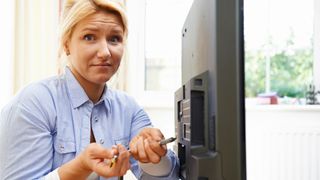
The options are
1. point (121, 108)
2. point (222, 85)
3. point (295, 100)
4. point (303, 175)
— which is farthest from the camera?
point (295, 100)

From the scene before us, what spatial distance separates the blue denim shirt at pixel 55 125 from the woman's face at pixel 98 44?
3.8 inches

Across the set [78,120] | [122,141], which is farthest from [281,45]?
[78,120]

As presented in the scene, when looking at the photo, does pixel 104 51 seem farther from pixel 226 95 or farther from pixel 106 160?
pixel 226 95

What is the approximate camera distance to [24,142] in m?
0.79

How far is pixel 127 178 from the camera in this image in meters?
2.26

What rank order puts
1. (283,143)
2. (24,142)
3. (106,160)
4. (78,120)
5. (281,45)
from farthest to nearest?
(281,45), (283,143), (78,120), (24,142), (106,160)

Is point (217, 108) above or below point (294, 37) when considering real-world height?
below

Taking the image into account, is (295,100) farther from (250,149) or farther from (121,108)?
(121,108)

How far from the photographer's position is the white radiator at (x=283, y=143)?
2.16 m

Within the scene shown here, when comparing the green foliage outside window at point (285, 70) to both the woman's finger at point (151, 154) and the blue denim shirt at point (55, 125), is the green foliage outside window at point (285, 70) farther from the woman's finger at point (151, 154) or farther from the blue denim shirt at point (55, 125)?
the woman's finger at point (151, 154)

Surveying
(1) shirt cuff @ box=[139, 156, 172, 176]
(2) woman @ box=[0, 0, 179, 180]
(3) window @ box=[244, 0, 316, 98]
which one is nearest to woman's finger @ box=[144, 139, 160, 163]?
(2) woman @ box=[0, 0, 179, 180]

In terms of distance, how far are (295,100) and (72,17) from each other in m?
1.97

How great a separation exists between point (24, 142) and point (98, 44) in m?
0.28

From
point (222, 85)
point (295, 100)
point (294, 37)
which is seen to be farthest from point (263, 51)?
point (222, 85)
